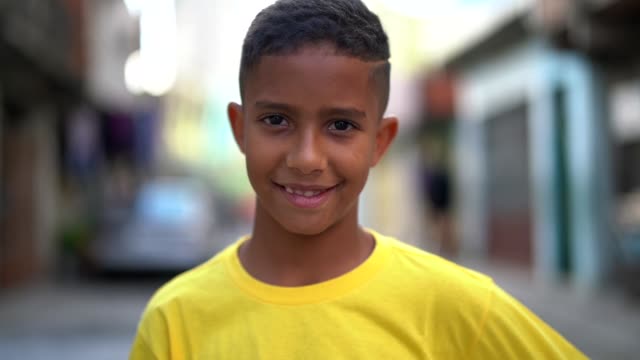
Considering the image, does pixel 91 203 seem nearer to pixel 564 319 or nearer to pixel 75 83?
pixel 75 83

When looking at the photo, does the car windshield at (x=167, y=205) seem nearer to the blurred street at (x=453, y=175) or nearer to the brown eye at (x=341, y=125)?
the blurred street at (x=453, y=175)

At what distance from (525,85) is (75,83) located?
7.59 m

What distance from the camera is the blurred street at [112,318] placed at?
7.36m

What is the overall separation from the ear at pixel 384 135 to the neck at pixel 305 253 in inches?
5.0

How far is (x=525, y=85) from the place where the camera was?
1459cm

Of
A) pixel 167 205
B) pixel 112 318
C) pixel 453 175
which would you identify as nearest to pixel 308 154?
pixel 112 318

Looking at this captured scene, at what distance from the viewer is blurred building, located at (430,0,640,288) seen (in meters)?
10.7

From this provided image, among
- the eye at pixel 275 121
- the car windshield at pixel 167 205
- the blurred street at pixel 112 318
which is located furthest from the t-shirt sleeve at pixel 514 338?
the car windshield at pixel 167 205

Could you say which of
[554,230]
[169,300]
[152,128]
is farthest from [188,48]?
[169,300]

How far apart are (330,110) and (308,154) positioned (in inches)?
3.9

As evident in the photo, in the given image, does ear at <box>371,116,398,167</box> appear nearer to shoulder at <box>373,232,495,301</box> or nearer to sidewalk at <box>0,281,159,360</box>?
shoulder at <box>373,232,495,301</box>

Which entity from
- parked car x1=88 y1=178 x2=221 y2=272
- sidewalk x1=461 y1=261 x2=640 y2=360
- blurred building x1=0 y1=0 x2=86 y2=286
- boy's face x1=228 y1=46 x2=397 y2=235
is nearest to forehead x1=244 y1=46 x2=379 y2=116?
boy's face x1=228 y1=46 x2=397 y2=235

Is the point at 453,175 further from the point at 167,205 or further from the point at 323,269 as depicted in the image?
the point at 323,269

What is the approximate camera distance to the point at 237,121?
196 cm
